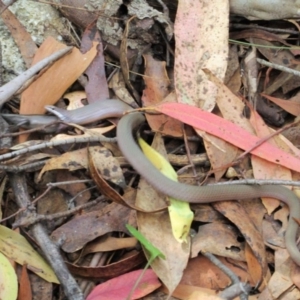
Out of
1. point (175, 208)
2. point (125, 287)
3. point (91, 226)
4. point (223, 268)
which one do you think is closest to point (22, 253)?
point (91, 226)

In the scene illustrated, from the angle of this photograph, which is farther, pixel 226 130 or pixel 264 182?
pixel 226 130

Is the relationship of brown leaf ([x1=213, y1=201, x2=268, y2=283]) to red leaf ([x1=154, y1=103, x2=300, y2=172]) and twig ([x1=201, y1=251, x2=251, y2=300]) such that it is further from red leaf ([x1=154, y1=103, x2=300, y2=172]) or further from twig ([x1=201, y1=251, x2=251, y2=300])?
red leaf ([x1=154, y1=103, x2=300, y2=172])

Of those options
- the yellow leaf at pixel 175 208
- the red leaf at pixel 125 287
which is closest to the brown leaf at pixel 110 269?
the red leaf at pixel 125 287

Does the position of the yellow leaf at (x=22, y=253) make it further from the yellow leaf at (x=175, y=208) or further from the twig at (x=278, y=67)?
the twig at (x=278, y=67)

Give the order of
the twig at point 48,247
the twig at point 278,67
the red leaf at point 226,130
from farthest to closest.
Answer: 1. the twig at point 278,67
2. the red leaf at point 226,130
3. the twig at point 48,247

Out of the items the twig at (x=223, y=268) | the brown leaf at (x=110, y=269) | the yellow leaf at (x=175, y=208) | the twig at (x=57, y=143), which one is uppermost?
the twig at (x=57, y=143)

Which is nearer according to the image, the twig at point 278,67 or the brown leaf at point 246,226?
the brown leaf at point 246,226

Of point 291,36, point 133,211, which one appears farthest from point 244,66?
point 133,211

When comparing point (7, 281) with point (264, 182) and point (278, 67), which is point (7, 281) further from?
point (278, 67)
